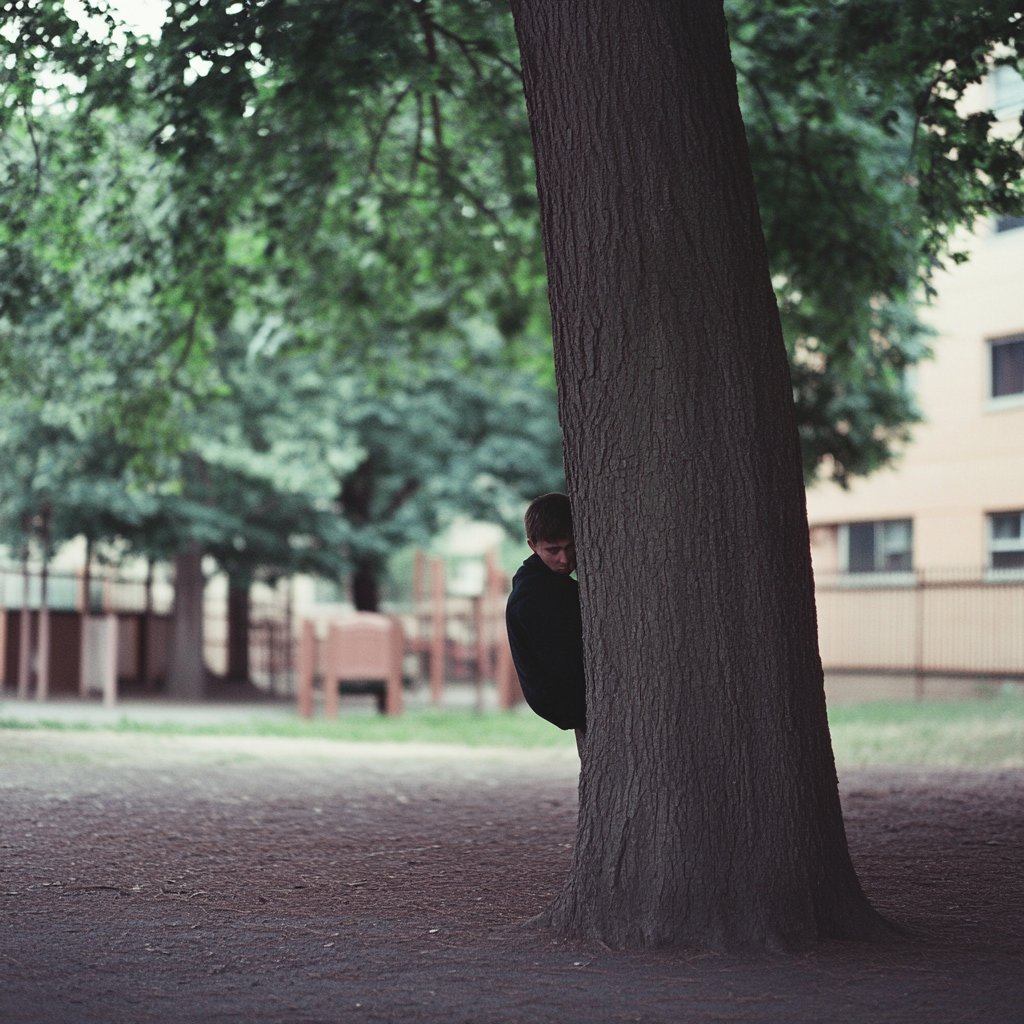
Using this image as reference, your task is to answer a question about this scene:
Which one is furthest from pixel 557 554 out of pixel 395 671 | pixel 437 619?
pixel 437 619

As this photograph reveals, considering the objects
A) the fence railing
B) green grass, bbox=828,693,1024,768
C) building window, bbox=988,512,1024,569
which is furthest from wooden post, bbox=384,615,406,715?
building window, bbox=988,512,1024,569

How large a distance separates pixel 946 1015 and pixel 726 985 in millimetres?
676

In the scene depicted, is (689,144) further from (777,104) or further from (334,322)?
(334,322)

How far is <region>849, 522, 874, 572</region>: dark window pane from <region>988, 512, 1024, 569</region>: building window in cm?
276

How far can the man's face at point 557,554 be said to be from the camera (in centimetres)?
549

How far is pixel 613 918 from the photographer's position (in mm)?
4758

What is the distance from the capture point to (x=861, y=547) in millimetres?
26594

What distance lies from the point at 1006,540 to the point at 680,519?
2079 cm

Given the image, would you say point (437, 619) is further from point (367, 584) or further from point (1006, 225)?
point (1006, 225)

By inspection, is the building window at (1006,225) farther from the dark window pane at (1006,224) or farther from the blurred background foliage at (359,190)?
the blurred background foliage at (359,190)

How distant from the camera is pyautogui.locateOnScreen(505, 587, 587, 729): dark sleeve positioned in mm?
5348

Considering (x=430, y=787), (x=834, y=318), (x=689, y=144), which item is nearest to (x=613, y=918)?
(x=689, y=144)

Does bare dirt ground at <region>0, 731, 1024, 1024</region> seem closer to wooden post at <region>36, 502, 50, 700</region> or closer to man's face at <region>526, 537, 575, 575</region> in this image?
man's face at <region>526, 537, 575, 575</region>

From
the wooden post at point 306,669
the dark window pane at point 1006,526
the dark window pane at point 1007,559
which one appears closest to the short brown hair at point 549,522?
the wooden post at point 306,669
